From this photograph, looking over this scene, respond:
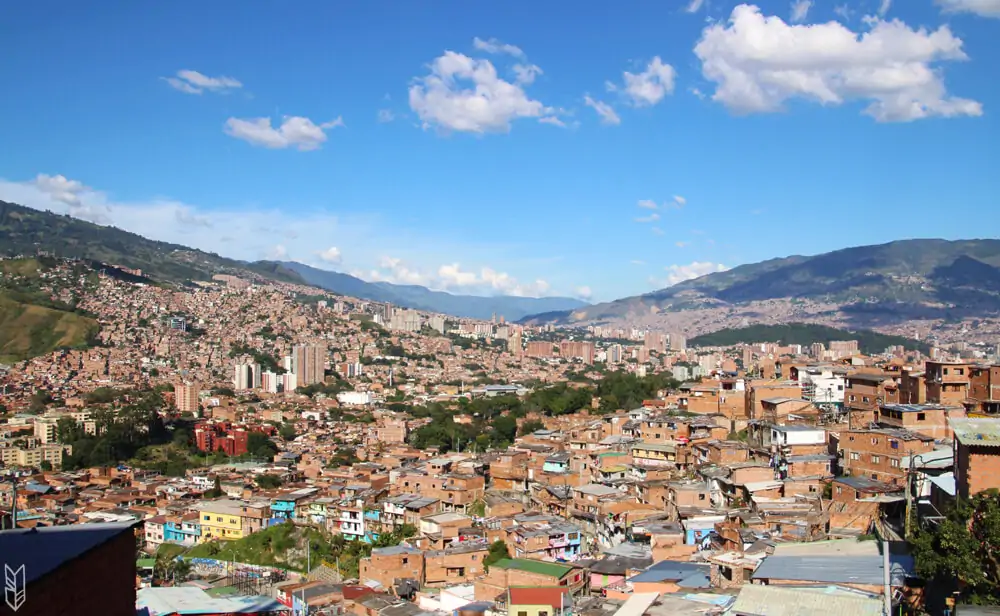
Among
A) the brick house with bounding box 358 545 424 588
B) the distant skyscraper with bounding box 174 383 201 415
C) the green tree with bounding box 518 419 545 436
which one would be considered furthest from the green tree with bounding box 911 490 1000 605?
the distant skyscraper with bounding box 174 383 201 415

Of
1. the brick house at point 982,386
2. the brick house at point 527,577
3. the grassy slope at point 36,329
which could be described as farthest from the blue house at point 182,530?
the grassy slope at point 36,329

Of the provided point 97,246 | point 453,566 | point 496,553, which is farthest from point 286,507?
point 97,246

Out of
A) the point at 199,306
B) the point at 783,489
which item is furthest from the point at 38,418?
the point at 199,306

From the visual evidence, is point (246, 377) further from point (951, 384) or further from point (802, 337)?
point (802, 337)

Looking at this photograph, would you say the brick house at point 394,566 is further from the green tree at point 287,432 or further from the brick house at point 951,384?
the green tree at point 287,432

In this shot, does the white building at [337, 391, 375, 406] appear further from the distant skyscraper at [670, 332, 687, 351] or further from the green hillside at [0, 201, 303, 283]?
the green hillside at [0, 201, 303, 283]
